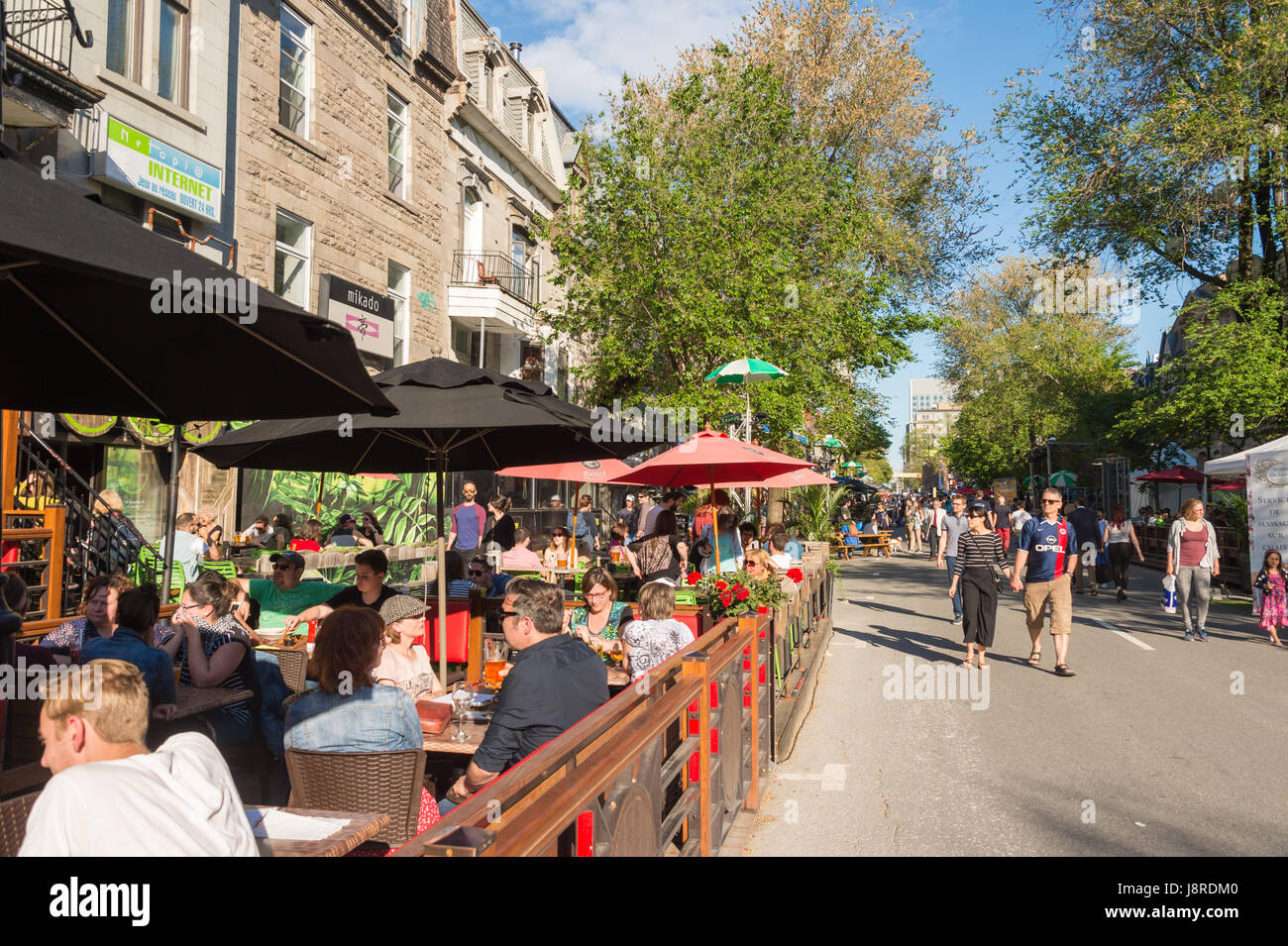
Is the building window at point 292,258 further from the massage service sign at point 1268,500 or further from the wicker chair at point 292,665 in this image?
the massage service sign at point 1268,500

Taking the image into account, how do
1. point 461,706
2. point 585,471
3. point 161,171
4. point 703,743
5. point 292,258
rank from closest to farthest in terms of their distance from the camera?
point 703,743 < point 461,706 < point 161,171 < point 585,471 < point 292,258

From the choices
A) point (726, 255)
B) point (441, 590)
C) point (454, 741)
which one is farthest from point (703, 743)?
point (726, 255)

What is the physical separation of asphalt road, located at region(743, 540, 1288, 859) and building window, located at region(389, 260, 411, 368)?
12.2 m

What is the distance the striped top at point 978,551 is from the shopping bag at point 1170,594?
4.20 metres

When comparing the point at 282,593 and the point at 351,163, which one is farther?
the point at 351,163

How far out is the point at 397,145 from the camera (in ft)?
65.4

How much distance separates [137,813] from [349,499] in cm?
1602

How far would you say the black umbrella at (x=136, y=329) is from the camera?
2.31 meters

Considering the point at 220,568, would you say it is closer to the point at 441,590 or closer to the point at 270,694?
the point at 441,590

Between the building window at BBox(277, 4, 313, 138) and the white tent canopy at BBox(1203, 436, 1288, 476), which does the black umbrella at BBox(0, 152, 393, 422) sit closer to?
the building window at BBox(277, 4, 313, 138)

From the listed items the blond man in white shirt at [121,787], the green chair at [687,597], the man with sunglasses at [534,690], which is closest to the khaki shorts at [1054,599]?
the green chair at [687,597]

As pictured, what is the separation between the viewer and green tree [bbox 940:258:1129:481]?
4269 centimetres

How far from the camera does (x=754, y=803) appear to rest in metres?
5.47

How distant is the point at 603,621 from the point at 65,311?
4330 mm
